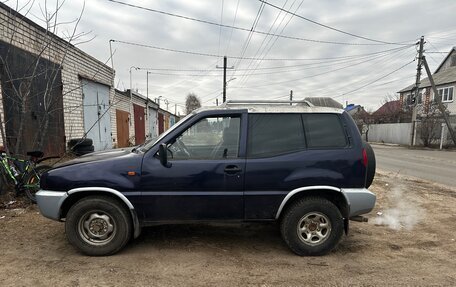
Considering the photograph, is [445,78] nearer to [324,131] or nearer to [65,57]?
[65,57]

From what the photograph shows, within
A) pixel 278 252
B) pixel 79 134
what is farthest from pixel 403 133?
pixel 278 252

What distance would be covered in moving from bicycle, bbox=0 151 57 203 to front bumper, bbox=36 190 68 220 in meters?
2.61

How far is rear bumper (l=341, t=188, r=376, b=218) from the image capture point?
13.5 feet

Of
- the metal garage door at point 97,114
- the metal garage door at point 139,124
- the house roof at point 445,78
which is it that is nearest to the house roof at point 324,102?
the metal garage door at point 97,114

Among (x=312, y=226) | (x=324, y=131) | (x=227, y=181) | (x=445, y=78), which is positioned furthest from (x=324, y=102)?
(x=445, y=78)

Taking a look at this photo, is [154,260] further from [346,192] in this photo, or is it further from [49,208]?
[346,192]

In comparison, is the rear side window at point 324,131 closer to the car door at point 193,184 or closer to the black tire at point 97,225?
the car door at point 193,184

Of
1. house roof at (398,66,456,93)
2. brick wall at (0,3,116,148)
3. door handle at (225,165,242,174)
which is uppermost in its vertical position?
house roof at (398,66,456,93)

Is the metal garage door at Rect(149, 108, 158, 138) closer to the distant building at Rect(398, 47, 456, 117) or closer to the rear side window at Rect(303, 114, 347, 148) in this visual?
the distant building at Rect(398, 47, 456, 117)

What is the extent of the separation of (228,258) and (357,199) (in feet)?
5.81

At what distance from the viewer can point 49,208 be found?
4047mm

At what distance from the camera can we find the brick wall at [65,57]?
7.74 metres

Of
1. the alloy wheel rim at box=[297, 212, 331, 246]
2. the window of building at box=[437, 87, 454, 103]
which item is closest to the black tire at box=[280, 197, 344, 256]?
the alloy wheel rim at box=[297, 212, 331, 246]

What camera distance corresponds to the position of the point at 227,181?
405 cm
